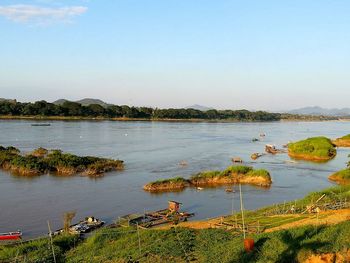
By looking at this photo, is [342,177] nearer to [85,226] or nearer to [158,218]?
[158,218]

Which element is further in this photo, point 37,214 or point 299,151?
point 299,151

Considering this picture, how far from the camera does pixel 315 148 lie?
59.5 metres

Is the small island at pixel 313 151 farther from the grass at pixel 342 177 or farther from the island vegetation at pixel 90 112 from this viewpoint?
the island vegetation at pixel 90 112

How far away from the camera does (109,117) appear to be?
146 metres

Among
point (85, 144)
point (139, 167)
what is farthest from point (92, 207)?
point (85, 144)

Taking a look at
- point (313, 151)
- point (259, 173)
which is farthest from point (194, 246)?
point (313, 151)

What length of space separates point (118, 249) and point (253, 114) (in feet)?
603

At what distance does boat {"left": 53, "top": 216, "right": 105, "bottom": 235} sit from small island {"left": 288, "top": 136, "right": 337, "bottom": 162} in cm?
3952

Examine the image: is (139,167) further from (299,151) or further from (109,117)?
(109,117)

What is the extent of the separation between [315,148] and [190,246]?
4768 cm

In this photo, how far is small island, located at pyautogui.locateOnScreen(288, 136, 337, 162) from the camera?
5744 centimetres

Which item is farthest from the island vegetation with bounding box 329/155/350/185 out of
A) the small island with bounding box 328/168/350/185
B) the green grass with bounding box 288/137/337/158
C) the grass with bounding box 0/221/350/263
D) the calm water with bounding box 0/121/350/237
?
the grass with bounding box 0/221/350/263

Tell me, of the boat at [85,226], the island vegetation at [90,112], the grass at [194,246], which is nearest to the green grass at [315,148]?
the boat at [85,226]

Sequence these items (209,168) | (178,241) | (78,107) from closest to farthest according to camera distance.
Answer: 1. (178,241)
2. (209,168)
3. (78,107)
